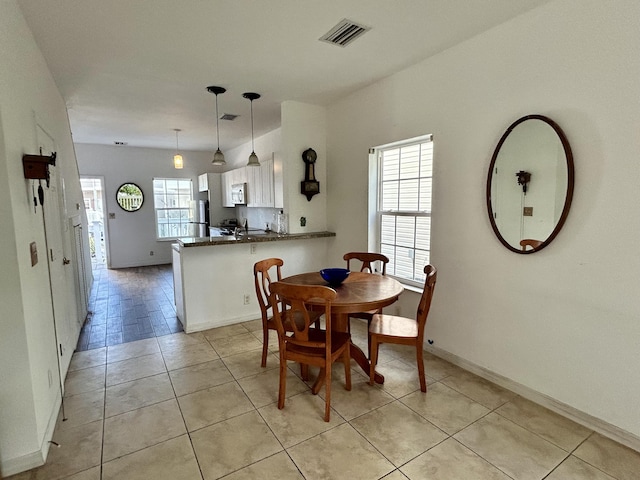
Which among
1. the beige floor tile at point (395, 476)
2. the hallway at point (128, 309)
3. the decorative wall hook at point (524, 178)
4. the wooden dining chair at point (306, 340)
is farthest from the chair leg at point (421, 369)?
the hallway at point (128, 309)

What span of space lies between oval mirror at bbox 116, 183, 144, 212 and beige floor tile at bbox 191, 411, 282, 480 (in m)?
6.37

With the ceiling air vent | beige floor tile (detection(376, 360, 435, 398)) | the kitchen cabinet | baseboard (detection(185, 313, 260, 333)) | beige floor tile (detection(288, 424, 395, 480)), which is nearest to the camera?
beige floor tile (detection(288, 424, 395, 480))

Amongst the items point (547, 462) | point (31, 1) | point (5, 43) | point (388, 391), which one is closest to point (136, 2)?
point (31, 1)

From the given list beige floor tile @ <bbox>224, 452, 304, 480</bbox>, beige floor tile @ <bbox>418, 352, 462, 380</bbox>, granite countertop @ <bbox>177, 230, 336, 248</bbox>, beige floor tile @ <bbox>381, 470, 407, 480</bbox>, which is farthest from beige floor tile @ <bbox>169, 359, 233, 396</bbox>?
beige floor tile @ <bbox>418, 352, 462, 380</bbox>

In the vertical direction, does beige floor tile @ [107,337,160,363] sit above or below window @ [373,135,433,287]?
below

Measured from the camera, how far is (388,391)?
8.15ft

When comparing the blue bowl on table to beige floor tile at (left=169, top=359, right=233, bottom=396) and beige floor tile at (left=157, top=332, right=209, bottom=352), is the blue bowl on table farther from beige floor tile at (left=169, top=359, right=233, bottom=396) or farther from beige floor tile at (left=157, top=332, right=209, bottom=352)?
beige floor tile at (left=157, top=332, right=209, bottom=352)

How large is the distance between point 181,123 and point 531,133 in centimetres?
463

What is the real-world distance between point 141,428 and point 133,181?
6.30 meters

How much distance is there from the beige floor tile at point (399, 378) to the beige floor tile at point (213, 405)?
3.44 ft

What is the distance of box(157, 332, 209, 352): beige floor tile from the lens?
3330mm

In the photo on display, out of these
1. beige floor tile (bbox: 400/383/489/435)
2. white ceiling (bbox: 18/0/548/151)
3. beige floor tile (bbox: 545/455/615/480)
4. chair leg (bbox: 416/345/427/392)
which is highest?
white ceiling (bbox: 18/0/548/151)

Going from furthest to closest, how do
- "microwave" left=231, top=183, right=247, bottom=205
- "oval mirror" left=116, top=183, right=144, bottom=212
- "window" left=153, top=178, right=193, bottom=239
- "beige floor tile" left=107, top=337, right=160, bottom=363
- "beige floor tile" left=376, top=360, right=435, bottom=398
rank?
1. "window" left=153, top=178, right=193, bottom=239
2. "oval mirror" left=116, top=183, right=144, bottom=212
3. "microwave" left=231, top=183, right=247, bottom=205
4. "beige floor tile" left=107, top=337, right=160, bottom=363
5. "beige floor tile" left=376, top=360, right=435, bottom=398

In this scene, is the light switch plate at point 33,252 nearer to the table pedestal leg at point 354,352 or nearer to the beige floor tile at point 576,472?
the table pedestal leg at point 354,352
